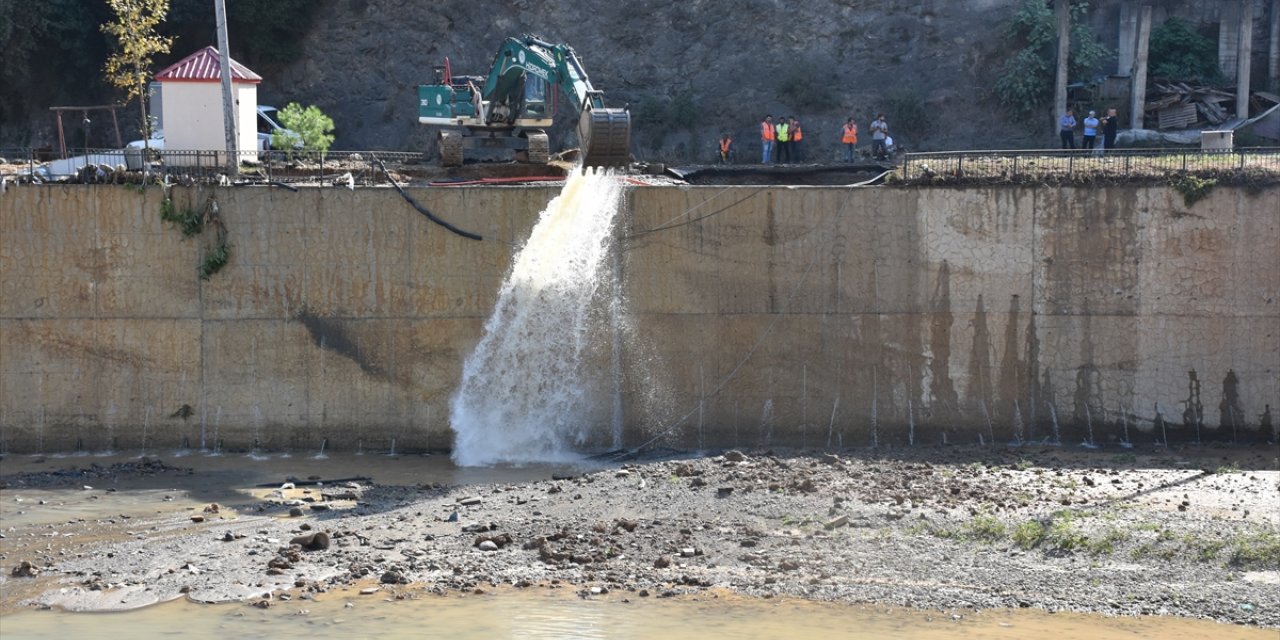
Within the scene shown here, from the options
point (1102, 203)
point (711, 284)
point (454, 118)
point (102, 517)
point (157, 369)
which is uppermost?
point (454, 118)

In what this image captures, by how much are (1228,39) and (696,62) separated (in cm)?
1468

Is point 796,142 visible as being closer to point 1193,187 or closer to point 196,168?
point 1193,187

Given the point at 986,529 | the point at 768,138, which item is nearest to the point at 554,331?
the point at 986,529

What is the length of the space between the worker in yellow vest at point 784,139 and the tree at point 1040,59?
7517mm

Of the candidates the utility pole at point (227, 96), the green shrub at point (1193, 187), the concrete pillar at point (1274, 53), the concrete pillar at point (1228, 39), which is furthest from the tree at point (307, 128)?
the concrete pillar at point (1274, 53)

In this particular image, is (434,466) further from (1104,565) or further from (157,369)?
(1104,565)

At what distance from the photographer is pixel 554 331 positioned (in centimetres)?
2056

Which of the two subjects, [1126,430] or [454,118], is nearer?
[1126,430]

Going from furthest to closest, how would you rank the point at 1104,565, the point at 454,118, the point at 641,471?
the point at 454,118, the point at 641,471, the point at 1104,565

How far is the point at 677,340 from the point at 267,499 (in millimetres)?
6856

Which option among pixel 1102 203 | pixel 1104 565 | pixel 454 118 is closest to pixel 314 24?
pixel 454 118

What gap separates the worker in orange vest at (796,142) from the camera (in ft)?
102

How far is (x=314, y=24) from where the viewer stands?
39250 millimetres

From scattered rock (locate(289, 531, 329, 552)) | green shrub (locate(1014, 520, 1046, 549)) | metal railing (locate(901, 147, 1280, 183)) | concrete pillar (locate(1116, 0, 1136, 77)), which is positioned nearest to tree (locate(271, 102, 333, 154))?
metal railing (locate(901, 147, 1280, 183))
